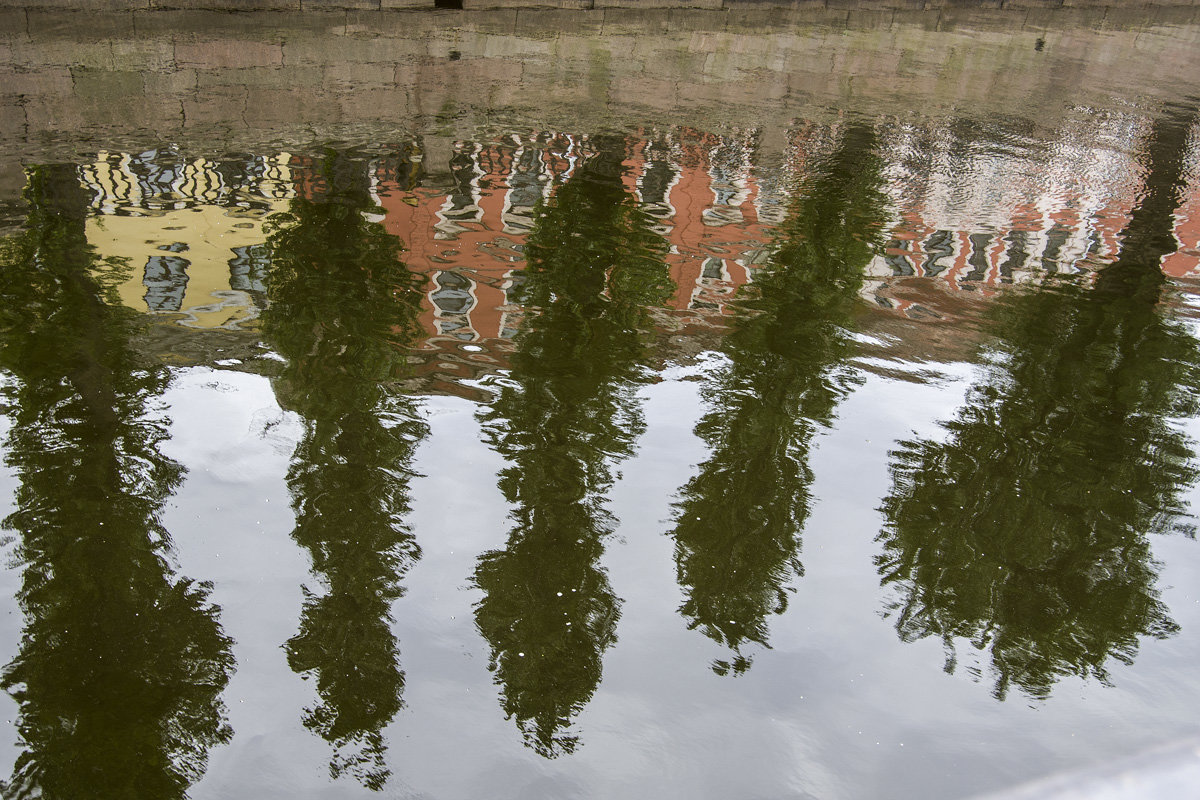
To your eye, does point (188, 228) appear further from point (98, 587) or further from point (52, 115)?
point (98, 587)

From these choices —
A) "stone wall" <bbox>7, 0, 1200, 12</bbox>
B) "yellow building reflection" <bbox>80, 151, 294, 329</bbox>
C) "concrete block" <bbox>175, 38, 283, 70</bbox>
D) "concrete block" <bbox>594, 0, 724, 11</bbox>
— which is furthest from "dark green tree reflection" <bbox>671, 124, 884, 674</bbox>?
"concrete block" <bbox>594, 0, 724, 11</bbox>

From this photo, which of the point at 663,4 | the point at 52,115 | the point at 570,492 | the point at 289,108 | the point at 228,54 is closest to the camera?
the point at 570,492

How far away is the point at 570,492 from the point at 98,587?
1.76 metres

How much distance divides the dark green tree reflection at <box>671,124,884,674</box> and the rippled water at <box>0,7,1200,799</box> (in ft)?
0.08

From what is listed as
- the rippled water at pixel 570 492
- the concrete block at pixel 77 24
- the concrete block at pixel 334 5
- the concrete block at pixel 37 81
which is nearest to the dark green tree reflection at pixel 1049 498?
the rippled water at pixel 570 492

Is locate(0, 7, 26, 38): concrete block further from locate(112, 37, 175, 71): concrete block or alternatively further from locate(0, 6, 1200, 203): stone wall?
locate(112, 37, 175, 71): concrete block

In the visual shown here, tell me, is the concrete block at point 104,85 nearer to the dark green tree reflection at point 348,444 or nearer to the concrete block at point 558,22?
the dark green tree reflection at point 348,444

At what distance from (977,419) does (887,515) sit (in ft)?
3.71

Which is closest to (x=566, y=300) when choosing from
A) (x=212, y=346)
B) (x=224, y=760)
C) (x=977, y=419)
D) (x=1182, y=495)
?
(x=212, y=346)

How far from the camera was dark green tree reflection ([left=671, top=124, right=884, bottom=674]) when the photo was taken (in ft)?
13.1

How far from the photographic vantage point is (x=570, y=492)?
177 inches

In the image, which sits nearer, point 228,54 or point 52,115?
point 52,115

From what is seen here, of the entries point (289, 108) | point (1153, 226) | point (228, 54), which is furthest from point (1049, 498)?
point (228, 54)

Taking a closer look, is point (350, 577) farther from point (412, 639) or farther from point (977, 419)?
point (977, 419)
